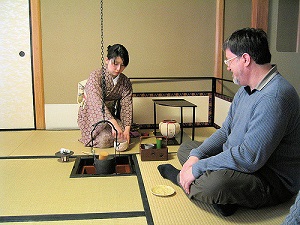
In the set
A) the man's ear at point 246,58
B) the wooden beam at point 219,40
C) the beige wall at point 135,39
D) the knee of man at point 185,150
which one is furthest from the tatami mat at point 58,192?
the wooden beam at point 219,40

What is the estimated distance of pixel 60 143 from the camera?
3.71 meters

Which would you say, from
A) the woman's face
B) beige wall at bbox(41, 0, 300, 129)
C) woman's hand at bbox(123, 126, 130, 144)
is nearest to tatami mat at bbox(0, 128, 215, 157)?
woman's hand at bbox(123, 126, 130, 144)

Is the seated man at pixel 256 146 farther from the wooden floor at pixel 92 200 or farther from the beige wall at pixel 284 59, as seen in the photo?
the beige wall at pixel 284 59

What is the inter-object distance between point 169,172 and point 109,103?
1452 mm

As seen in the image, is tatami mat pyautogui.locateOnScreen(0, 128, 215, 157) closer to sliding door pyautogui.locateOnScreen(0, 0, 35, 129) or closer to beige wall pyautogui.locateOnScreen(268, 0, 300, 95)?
sliding door pyautogui.locateOnScreen(0, 0, 35, 129)

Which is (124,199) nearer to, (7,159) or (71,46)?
(7,159)

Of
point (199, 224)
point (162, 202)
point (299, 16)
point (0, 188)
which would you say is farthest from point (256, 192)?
point (299, 16)

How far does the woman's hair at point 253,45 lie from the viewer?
6.59ft

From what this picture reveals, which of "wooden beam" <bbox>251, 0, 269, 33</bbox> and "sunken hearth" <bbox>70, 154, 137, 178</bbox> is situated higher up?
"wooden beam" <bbox>251, 0, 269, 33</bbox>

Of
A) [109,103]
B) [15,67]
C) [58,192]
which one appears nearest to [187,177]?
[58,192]

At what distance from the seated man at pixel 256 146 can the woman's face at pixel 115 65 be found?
151cm

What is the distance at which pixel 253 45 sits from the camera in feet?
6.59

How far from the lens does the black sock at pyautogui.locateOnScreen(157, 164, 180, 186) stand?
257 centimetres

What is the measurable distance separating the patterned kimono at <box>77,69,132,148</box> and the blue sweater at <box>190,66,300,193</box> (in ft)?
5.13
